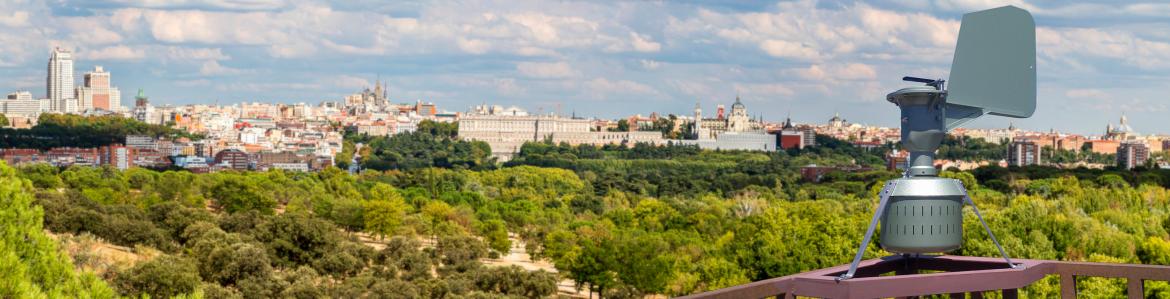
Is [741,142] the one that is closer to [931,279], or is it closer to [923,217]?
[923,217]

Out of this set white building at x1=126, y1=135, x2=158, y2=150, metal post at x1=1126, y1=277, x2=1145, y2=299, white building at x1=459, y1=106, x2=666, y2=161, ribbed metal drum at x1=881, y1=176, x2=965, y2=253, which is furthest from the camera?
white building at x1=459, y1=106, x2=666, y2=161

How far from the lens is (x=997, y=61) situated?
9.64 ft

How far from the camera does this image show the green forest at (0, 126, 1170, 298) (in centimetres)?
1569

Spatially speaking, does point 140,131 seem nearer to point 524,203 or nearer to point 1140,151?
point 524,203

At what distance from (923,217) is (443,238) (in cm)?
3214

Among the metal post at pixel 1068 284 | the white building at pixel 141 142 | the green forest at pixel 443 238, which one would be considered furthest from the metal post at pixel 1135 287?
the white building at pixel 141 142

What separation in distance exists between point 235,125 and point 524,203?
134645mm

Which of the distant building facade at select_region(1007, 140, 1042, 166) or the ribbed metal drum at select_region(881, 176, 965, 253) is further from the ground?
the ribbed metal drum at select_region(881, 176, 965, 253)

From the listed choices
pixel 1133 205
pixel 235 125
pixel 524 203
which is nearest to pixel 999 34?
pixel 1133 205

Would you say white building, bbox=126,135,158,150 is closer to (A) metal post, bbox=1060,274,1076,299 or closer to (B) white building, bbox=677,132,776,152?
(B) white building, bbox=677,132,776,152

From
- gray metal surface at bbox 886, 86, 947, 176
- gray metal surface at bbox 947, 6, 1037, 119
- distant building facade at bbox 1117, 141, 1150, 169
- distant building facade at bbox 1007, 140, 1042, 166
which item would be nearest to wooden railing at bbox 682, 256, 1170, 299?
gray metal surface at bbox 886, 86, 947, 176

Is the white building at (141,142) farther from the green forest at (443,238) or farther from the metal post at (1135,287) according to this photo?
the metal post at (1135,287)

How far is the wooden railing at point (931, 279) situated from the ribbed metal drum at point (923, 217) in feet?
0.24

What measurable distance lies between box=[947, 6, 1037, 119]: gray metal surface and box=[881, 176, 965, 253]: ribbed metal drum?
206 mm
